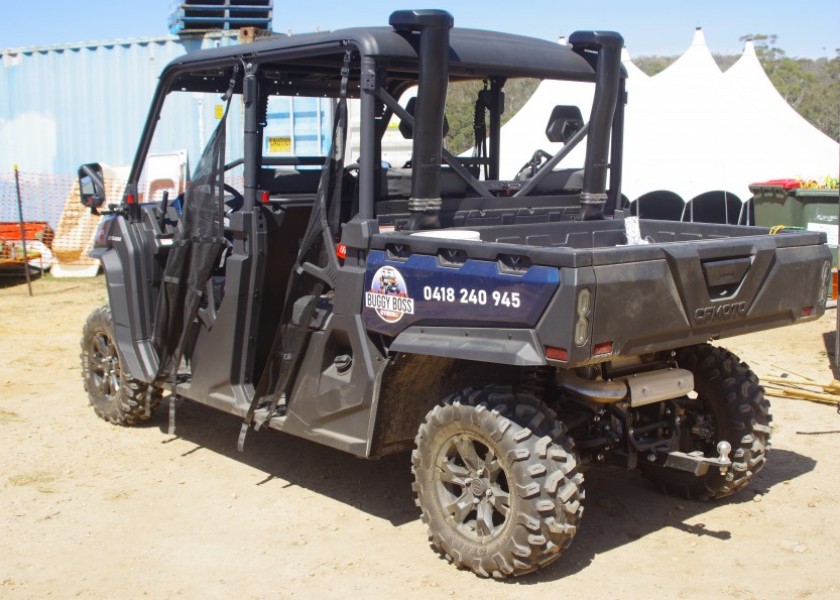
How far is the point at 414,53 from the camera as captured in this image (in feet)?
16.1

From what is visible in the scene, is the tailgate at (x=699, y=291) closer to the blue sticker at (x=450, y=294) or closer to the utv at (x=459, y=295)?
the utv at (x=459, y=295)

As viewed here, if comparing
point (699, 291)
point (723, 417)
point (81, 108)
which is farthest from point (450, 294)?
point (81, 108)

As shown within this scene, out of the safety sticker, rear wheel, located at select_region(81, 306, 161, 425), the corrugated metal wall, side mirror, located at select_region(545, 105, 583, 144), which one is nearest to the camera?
the safety sticker

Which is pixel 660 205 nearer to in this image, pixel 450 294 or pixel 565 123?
pixel 565 123

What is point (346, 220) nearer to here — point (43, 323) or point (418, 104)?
point (418, 104)

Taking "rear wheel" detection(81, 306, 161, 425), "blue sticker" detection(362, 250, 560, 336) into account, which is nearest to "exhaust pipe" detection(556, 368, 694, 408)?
"blue sticker" detection(362, 250, 560, 336)

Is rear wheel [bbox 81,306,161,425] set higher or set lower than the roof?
lower

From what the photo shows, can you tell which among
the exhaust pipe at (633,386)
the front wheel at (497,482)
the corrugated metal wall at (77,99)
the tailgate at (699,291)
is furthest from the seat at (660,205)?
Answer: the front wheel at (497,482)

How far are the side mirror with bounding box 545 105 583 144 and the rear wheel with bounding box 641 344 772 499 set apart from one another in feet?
4.40

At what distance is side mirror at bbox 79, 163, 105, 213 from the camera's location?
638 centimetres

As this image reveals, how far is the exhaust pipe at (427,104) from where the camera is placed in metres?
4.67

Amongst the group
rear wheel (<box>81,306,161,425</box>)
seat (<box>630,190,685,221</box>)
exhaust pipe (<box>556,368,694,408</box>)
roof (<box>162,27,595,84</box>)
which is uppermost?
roof (<box>162,27,595,84</box>)

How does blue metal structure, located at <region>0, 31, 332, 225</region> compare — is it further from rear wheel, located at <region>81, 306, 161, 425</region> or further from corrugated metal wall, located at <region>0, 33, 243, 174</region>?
rear wheel, located at <region>81, 306, 161, 425</region>

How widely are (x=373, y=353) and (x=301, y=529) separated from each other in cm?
103
